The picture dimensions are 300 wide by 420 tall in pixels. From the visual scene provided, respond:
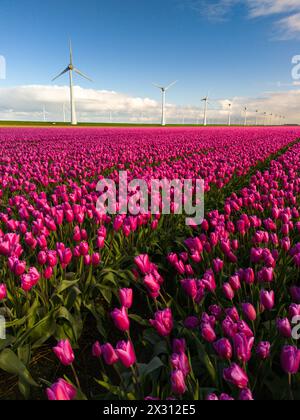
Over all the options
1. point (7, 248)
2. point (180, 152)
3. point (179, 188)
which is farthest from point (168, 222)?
point (180, 152)

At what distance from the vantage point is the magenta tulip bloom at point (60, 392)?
60.3 inches

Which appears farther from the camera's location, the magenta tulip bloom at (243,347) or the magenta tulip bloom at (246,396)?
the magenta tulip bloom at (243,347)

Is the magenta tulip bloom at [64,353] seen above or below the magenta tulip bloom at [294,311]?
below

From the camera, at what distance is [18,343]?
2.64 meters

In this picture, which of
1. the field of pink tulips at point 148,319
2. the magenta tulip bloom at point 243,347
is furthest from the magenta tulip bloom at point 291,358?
the magenta tulip bloom at point 243,347

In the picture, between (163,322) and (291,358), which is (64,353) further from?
(291,358)

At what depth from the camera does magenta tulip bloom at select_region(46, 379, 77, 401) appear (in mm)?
1532

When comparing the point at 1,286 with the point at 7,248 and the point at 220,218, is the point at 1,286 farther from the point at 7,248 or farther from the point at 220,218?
the point at 220,218

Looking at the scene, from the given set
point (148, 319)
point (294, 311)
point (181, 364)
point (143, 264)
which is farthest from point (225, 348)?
point (148, 319)

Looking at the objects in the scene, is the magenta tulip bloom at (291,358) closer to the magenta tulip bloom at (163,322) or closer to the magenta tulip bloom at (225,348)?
the magenta tulip bloom at (225,348)

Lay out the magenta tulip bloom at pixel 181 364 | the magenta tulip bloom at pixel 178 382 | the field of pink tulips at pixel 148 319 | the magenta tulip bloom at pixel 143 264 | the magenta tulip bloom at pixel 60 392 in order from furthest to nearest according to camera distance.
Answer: the magenta tulip bloom at pixel 143 264
the field of pink tulips at pixel 148 319
the magenta tulip bloom at pixel 181 364
the magenta tulip bloom at pixel 178 382
the magenta tulip bloom at pixel 60 392

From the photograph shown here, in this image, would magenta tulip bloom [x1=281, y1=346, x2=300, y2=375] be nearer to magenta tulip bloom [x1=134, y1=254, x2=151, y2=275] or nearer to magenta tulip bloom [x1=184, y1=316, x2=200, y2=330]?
magenta tulip bloom [x1=184, y1=316, x2=200, y2=330]

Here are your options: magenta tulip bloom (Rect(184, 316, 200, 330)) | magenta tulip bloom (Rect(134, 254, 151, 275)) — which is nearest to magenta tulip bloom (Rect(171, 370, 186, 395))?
magenta tulip bloom (Rect(184, 316, 200, 330))

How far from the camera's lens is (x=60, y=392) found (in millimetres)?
1561
